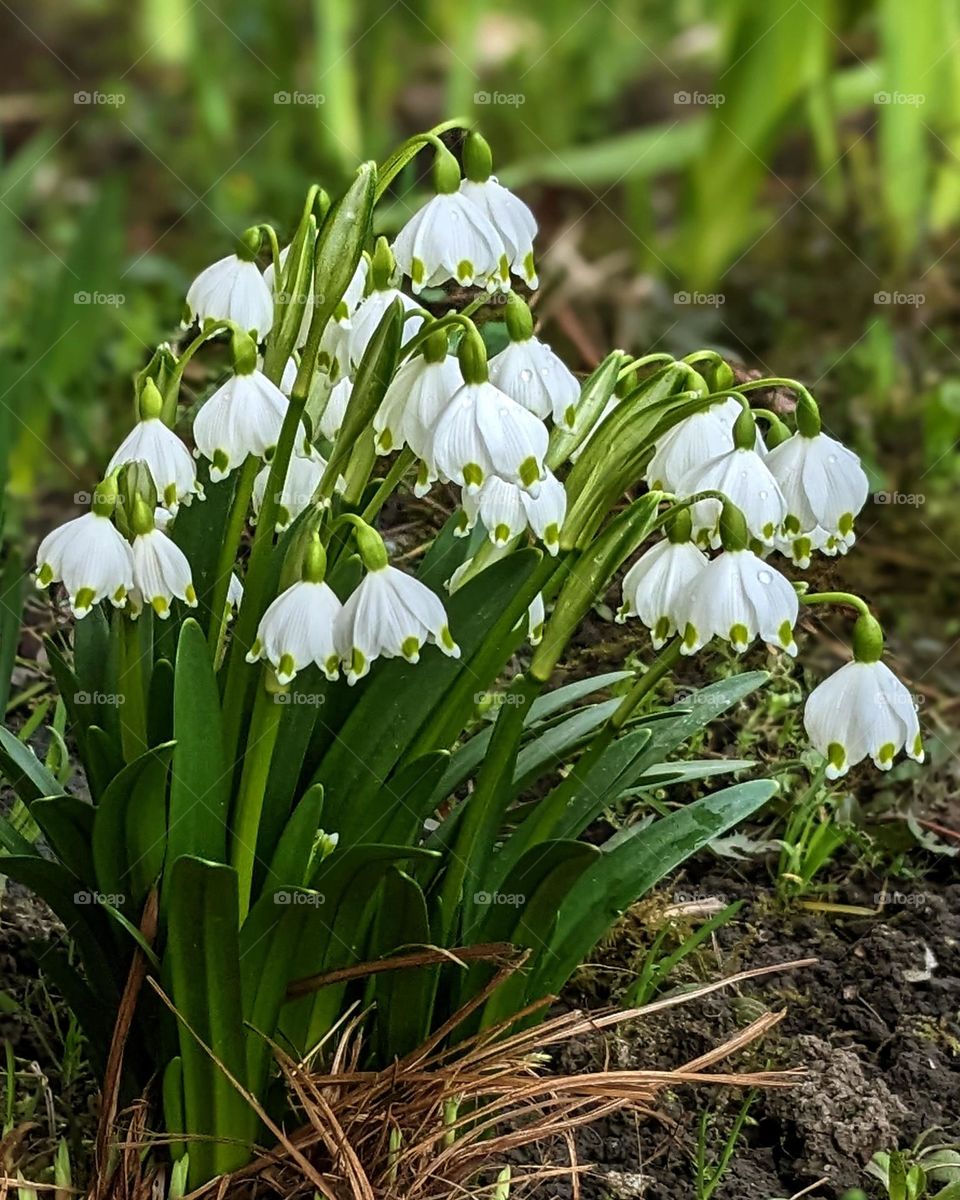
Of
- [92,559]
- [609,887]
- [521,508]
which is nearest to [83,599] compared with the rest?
[92,559]

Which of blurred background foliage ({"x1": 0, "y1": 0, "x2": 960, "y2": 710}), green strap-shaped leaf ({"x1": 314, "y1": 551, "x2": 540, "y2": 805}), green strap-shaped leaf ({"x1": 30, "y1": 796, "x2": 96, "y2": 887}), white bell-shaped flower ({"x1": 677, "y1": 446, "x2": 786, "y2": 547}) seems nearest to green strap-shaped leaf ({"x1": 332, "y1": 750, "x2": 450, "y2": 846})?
green strap-shaped leaf ({"x1": 314, "y1": 551, "x2": 540, "y2": 805})

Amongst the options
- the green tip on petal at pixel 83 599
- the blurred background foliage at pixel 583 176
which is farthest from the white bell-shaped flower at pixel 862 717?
the blurred background foliage at pixel 583 176

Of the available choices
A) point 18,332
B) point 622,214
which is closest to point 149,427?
point 18,332

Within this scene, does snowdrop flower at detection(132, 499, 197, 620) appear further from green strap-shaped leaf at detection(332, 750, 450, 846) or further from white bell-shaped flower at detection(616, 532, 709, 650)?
white bell-shaped flower at detection(616, 532, 709, 650)

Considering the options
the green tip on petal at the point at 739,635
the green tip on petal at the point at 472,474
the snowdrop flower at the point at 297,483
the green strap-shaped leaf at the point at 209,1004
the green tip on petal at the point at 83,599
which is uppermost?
the green tip on petal at the point at 472,474

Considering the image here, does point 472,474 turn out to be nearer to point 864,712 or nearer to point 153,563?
point 153,563

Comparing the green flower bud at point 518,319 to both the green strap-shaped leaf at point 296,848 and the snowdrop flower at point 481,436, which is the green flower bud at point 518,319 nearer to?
the snowdrop flower at point 481,436

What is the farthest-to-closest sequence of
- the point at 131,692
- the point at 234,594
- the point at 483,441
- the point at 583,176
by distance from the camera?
the point at 583,176
the point at 234,594
the point at 131,692
the point at 483,441
